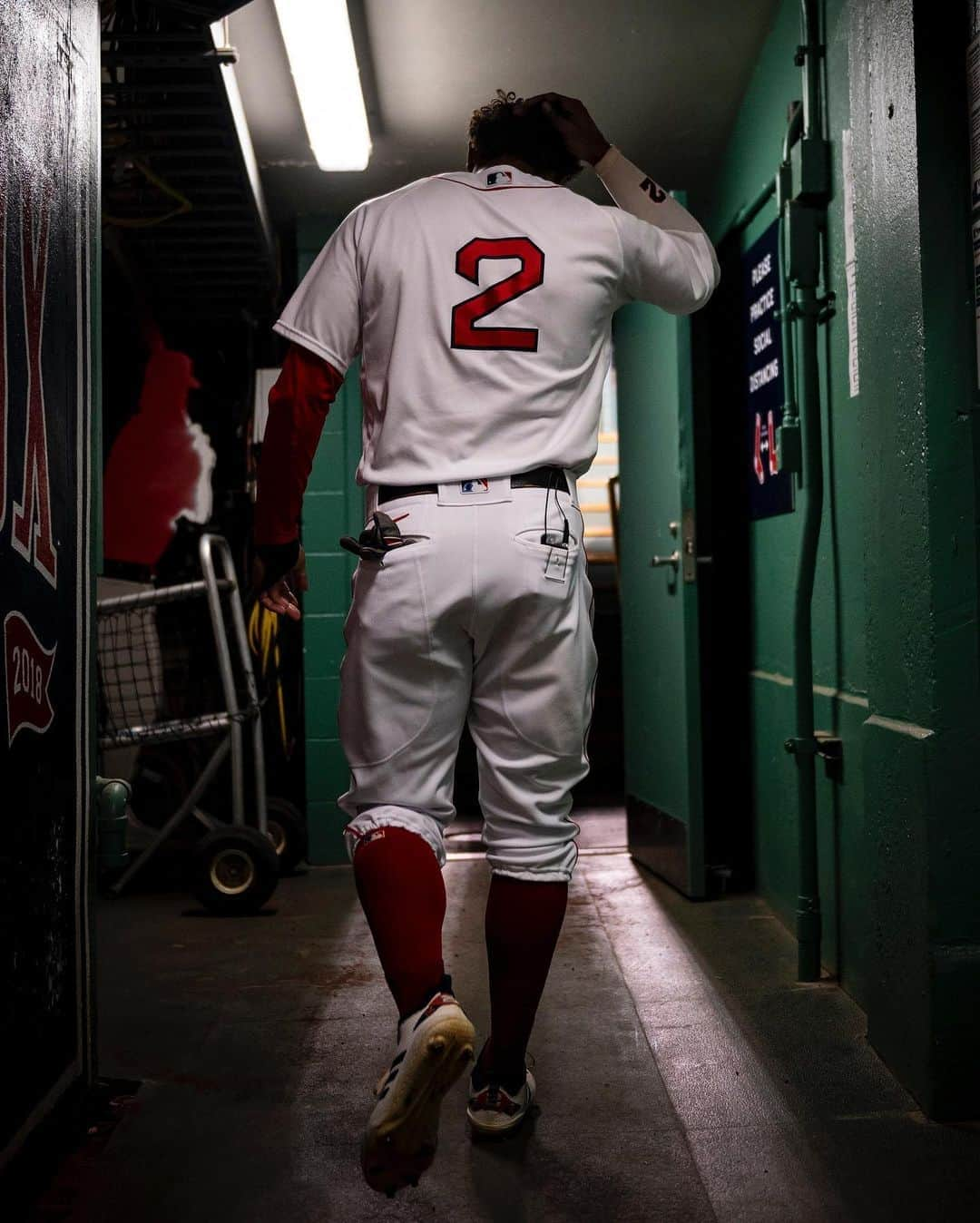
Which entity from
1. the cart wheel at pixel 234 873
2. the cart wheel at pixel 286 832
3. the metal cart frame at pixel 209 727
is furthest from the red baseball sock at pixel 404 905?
the cart wheel at pixel 286 832

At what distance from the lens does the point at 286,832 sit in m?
4.25

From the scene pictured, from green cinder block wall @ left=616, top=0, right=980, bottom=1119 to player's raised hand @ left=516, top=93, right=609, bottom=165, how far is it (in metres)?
0.52

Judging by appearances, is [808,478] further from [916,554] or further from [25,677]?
[25,677]

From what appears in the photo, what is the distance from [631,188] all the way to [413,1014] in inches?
54.0

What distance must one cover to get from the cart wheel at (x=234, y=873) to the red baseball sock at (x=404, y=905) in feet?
6.45

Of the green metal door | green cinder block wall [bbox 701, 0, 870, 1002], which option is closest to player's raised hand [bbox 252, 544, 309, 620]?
green cinder block wall [bbox 701, 0, 870, 1002]

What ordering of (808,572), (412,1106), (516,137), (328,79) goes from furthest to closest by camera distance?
(328,79), (808,572), (516,137), (412,1106)

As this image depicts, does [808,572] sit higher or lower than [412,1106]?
higher

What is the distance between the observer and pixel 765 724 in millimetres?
3371

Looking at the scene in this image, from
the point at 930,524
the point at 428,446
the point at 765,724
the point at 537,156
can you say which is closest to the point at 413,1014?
the point at 428,446

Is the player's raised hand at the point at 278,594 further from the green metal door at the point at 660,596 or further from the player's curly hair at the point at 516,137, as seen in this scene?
the green metal door at the point at 660,596

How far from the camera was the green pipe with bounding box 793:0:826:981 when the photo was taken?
2.62m

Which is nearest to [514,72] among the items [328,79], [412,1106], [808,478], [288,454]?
[328,79]

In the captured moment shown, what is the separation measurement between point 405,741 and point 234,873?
6.87ft
